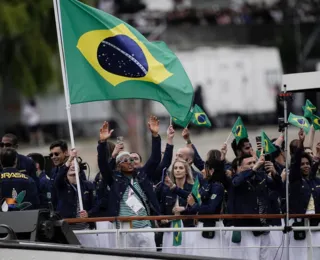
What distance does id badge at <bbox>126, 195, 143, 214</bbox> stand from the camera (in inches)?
531

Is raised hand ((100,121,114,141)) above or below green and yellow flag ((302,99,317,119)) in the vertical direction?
below

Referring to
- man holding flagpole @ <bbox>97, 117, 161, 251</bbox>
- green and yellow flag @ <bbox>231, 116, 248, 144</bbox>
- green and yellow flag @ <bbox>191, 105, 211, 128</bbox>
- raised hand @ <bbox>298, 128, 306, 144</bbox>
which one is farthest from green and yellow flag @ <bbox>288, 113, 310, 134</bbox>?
green and yellow flag @ <bbox>191, 105, 211, 128</bbox>

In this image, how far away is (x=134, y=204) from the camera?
44.3 ft

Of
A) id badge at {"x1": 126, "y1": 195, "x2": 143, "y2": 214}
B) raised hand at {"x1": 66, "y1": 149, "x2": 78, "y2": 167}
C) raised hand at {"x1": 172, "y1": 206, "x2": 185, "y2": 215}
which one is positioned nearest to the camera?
raised hand at {"x1": 66, "y1": 149, "x2": 78, "y2": 167}

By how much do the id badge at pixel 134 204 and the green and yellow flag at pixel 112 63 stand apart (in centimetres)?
105

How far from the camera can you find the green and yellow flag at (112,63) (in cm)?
1374

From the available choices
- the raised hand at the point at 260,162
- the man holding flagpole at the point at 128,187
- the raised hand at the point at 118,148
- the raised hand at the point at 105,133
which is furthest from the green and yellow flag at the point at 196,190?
the raised hand at the point at 105,133

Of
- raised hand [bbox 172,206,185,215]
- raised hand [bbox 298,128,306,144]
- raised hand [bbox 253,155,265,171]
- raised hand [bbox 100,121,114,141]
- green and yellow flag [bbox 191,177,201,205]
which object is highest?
raised hand [bbox 100,121,114,141]

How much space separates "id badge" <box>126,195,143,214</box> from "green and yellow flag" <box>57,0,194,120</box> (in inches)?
41.2

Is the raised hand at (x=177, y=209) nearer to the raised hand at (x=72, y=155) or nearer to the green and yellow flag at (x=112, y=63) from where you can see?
the green and yellow flag at (x=112, y=63)

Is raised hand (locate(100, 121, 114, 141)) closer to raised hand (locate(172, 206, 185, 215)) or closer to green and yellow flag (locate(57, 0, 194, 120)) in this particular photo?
green and yellow flag (locate(57, 0, 194, 120))

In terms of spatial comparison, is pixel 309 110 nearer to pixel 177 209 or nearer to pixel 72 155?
pixel 177 209

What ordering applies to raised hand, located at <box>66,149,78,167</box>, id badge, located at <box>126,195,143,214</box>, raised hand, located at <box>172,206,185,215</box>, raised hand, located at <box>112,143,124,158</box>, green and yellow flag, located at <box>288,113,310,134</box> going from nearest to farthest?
green and yellow flag, located at <box>288,113,310,134</box>, raised hand, located at <box>66,149,78,167</box>, raised hand, located at <box>112,143,124,158</box>, id badge, located at <box>126,195,143,214</box>, raised hand, located at <box>172,206,185,215</box>

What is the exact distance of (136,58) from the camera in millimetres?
13883
